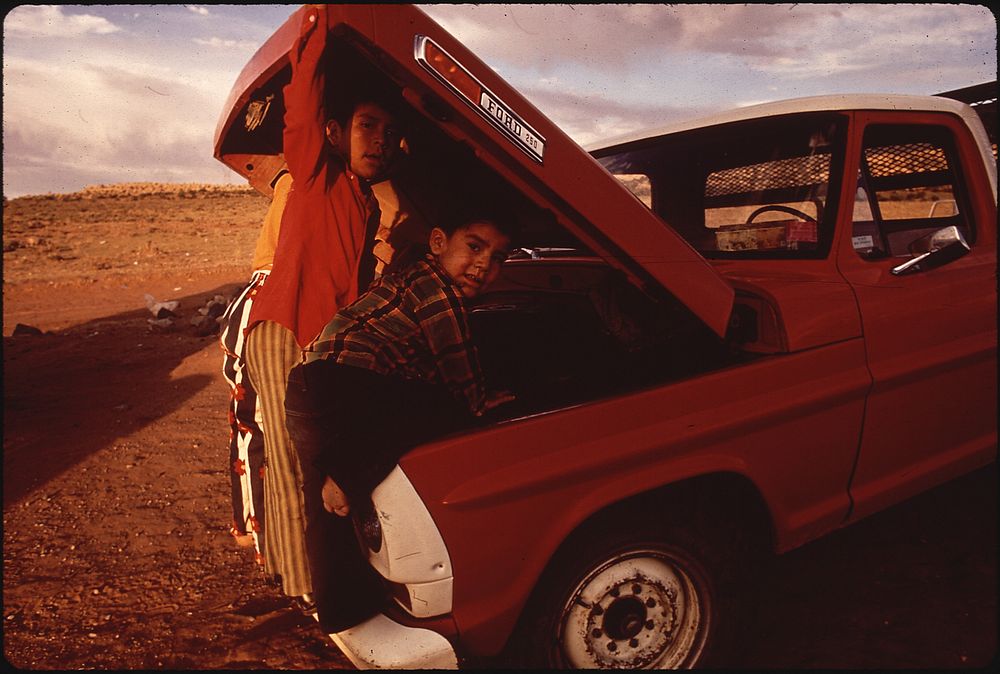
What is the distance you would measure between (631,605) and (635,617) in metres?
0.05

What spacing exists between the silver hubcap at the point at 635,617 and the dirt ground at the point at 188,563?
0.91ft

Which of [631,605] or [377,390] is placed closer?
[377,390]

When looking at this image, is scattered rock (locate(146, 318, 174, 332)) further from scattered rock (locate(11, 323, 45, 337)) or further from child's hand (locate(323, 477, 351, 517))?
child's hand (locate(323, 477, 351, 517))

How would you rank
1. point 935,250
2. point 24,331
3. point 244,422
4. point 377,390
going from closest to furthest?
point 377,390 → point 935,250 → point 244,422 → point 24,331

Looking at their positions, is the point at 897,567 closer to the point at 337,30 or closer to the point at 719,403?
the point at 719,403

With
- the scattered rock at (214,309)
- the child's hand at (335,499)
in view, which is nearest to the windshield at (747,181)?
the child's hand at (335,499)

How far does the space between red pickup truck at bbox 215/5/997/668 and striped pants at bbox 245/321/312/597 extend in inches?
18.0

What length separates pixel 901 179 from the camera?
3.28 meters

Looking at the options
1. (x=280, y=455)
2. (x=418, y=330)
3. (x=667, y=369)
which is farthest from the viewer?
(x=667, y=369)

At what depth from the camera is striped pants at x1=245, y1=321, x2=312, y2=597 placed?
6.54 ft

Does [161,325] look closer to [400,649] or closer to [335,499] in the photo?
[335,499]

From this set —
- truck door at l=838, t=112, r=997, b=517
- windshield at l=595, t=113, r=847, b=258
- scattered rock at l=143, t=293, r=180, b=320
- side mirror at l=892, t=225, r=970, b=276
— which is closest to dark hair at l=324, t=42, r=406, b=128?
windshield at l=595, t=113, r=847, b=258

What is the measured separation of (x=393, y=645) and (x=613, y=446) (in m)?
0.82

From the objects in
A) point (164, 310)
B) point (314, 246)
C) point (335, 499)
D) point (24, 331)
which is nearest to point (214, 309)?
point (164, 310)
